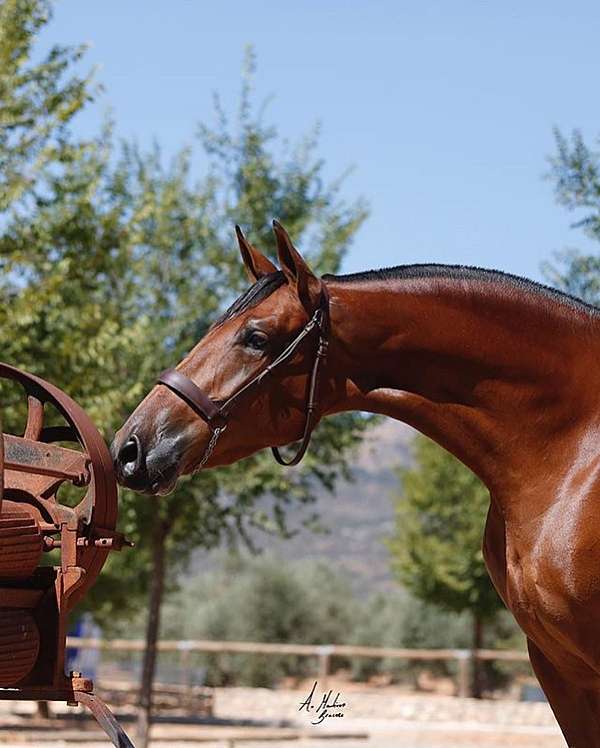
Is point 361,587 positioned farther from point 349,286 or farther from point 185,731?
point 349,286

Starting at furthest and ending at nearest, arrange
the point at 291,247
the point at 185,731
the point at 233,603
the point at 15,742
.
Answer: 1. the point at 233,603
2. the point at 185,731
3. the point at 15,742
4. the point at 291,247

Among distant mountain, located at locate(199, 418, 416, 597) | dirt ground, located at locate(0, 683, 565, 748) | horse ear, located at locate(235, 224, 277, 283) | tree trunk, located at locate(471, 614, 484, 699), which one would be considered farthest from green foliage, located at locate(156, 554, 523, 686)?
distant mountain, located at locate(199, 418, 416, 597)

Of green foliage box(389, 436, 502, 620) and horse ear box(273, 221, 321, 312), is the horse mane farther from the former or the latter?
green foliage box(389, 436, 502, 620)

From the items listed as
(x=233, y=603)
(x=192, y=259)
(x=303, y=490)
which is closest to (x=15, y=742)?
(x=303, y=490)

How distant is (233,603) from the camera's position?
32656mm

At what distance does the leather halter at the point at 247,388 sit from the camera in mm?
3369

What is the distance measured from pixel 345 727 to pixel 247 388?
15026mm

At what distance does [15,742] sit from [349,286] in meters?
10.2

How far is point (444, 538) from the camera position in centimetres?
2983

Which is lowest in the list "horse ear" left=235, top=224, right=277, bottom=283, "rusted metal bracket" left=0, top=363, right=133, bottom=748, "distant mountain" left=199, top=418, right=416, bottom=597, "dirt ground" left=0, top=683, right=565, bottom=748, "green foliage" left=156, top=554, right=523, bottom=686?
"distant mountain" left=199, top=418, right=416, bottom=597

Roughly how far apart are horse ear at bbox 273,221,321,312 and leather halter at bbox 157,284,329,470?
26mm

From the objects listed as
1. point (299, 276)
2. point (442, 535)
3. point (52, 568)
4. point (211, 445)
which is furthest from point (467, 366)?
point (442, 535)

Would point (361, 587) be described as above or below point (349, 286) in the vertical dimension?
below

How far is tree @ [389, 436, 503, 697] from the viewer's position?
1035 inches
